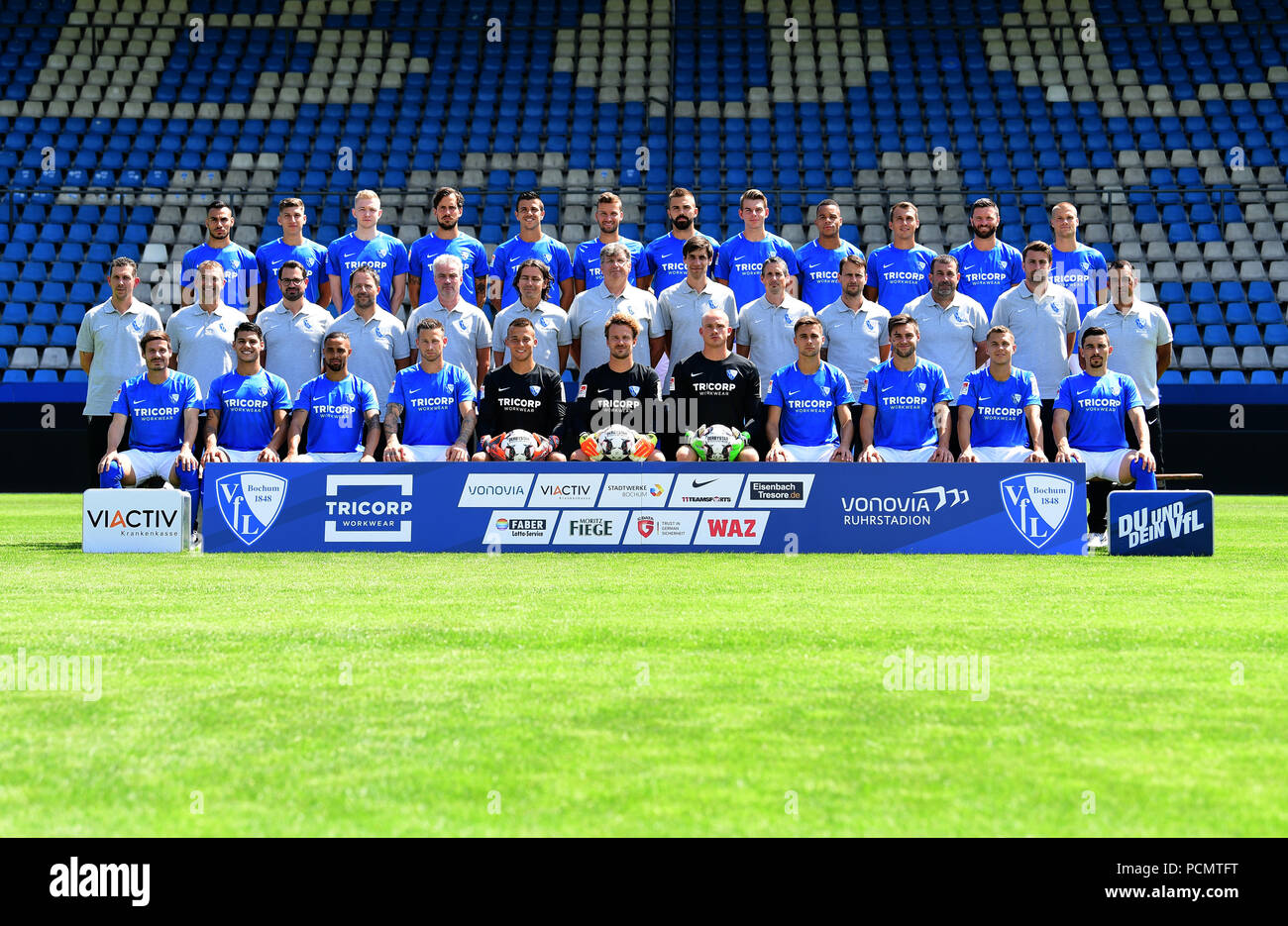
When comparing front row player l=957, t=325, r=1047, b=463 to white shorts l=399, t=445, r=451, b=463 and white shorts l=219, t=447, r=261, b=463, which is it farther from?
white shorts l=219, t=447, r=261, b=463

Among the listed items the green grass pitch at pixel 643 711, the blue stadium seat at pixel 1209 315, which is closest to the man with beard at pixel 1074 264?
the green grass pitch at pixel 643 711

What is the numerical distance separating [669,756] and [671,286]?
28.5 feet

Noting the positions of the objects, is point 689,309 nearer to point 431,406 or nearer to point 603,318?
point 603,318

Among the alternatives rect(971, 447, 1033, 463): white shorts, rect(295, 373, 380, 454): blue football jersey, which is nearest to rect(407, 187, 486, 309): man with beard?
rect(295, 373, 380, 454): blue football jersey

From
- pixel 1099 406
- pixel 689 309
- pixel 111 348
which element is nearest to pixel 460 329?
pixel 689 309

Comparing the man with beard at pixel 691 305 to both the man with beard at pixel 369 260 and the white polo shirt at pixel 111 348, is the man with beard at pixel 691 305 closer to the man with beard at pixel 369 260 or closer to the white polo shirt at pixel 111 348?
the man with beard at pixel 369 260

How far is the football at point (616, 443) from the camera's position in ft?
33.0

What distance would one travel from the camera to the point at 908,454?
1097 cm

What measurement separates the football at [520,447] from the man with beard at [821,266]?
→ 11.1ft

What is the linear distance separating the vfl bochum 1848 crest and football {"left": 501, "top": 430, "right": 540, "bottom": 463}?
367cm

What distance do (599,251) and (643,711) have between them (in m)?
8.88

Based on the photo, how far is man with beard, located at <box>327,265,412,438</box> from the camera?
11.8 meters

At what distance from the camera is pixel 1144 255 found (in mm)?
21609
